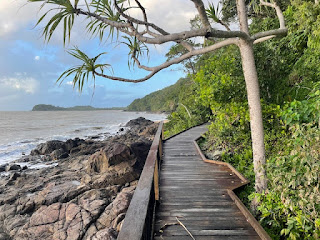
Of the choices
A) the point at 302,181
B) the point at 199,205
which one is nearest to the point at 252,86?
the point at 302,181

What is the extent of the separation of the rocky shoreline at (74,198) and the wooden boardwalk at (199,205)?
2.63 m

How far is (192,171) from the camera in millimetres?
6195

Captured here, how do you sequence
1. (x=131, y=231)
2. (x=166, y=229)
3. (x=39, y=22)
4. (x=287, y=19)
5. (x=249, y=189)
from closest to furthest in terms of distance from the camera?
1. (x=131, y=231)
2. (x=39, y=22)
3. (x=166, y=229)
4. (x=249, y=189)
5. (x=287, y=19)

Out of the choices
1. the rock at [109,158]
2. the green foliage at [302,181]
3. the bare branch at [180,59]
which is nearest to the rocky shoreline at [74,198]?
the rock at [109,158]

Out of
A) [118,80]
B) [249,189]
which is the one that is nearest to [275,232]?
[249,189]

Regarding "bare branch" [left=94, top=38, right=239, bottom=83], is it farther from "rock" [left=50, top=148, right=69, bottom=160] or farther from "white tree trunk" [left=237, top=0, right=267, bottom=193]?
"rock" [left=50, top=148, right=69, bottom=160]

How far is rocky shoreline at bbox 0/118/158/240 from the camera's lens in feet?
23.5

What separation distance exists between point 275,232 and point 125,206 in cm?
503

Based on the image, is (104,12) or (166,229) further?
(104,12)

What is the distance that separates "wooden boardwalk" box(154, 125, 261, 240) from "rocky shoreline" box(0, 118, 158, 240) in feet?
8.61

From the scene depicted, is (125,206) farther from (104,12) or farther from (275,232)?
(104,12)

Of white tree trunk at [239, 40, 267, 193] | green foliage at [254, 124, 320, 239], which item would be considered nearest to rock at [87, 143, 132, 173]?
white tree trunk at [239, 40, 267, 193]

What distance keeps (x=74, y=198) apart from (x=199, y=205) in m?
6.87

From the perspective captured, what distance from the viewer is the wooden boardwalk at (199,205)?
3330mm
